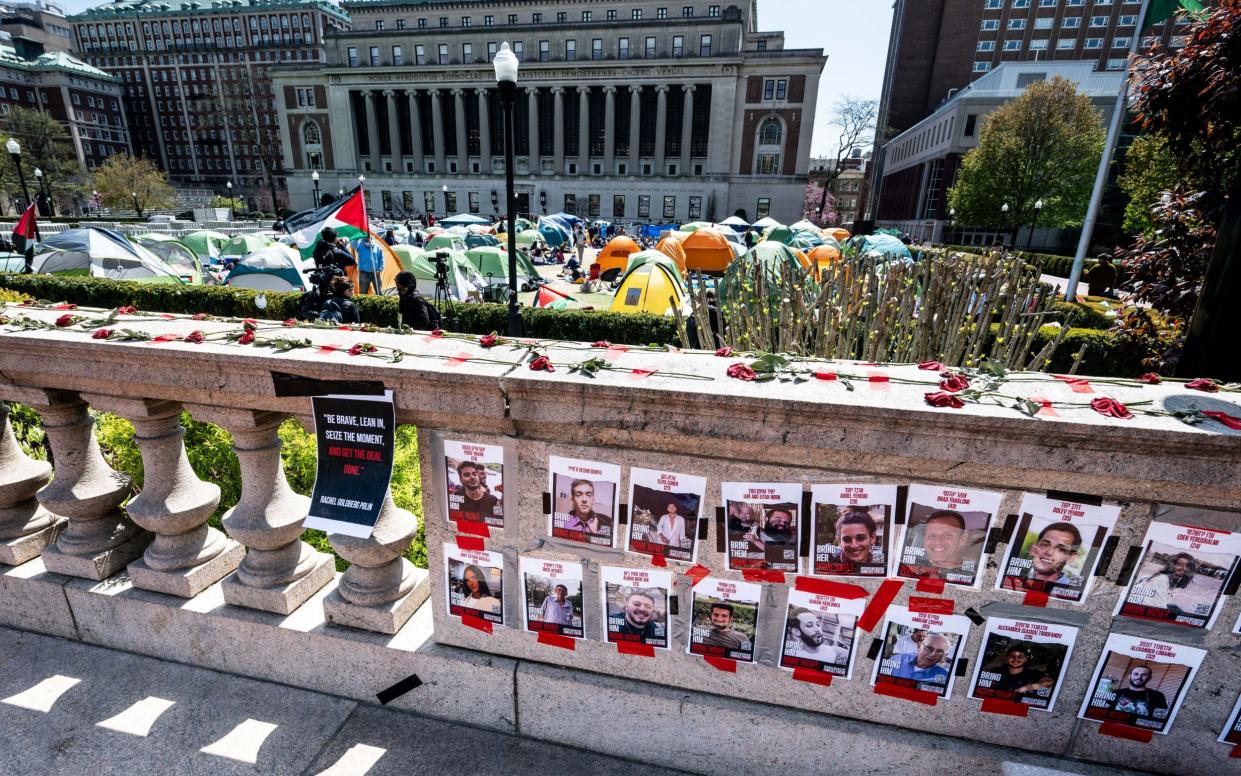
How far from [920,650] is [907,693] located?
18cm

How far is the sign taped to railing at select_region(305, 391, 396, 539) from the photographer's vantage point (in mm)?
1938

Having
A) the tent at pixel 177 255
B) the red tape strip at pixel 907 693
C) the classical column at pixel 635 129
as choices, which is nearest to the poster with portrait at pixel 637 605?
the red tape strip at pixel 907 693

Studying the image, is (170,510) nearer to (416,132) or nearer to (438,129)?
(438,129)

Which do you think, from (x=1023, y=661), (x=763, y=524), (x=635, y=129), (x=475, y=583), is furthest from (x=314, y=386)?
(x=635, y=129)

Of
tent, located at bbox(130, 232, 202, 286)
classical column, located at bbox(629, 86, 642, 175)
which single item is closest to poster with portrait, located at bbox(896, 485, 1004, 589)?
tent, located at bbox(130, 232, 202, 286)

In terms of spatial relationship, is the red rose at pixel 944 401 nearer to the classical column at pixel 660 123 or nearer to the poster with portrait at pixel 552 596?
the poster with portrait at pixel 552 596

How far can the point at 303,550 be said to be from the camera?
2.57 meters

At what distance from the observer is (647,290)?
1337 cm

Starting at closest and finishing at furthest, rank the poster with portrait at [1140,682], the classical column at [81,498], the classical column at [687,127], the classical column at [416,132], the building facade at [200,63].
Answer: the poster with portrait at [1140,682]
the classical column at [81,498]
the classical column at [687,127]
the classical column at [416,132]
the building facade at [200,63]

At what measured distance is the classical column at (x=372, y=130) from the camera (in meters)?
65.0

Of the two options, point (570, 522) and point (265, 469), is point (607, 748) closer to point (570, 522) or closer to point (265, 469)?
point (570, 522)

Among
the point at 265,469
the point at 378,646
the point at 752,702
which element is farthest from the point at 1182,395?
the point at 265,469

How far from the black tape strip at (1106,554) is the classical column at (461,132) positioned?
233ft

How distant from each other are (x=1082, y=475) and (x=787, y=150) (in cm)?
6374
